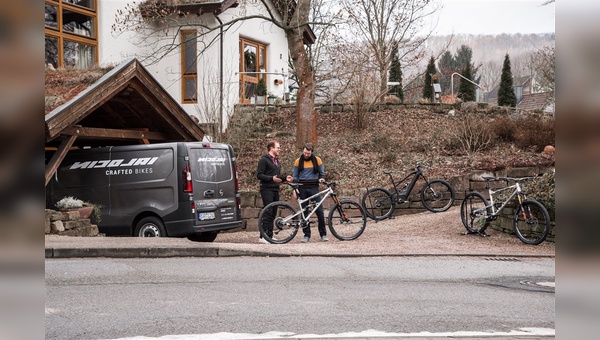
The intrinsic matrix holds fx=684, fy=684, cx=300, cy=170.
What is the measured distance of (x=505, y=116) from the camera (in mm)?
23656

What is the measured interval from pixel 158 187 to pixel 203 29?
1187cm

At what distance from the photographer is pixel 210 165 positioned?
1373 centimetres

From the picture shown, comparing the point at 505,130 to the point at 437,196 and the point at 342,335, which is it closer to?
the point at 437,196

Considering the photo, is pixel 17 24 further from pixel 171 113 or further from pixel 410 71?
pixel 410 71

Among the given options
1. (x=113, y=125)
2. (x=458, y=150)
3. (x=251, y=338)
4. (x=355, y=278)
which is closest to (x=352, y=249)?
(x=355, y=278)

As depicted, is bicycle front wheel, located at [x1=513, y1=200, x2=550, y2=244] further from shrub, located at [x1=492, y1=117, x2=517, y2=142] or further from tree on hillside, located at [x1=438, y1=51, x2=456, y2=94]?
tree on hillside, located at [x1=438, y1=51, x2=456, y2=94]

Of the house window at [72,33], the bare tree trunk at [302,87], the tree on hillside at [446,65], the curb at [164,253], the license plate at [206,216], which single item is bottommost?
the curb at [164,253]

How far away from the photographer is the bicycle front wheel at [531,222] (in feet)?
40.5

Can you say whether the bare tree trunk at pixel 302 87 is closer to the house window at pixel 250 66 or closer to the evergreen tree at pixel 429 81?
the house window at pixel 250 66

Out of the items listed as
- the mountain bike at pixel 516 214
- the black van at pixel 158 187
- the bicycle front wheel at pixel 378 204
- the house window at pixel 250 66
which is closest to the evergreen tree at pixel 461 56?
the house window at pixel 250 66

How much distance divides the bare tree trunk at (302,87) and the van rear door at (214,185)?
7372mm

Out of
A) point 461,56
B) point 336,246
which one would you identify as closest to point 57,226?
point 336,246

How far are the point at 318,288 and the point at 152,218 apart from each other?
6.08 meters

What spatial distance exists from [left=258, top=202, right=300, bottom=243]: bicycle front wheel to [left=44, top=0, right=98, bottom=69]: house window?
429 inches
